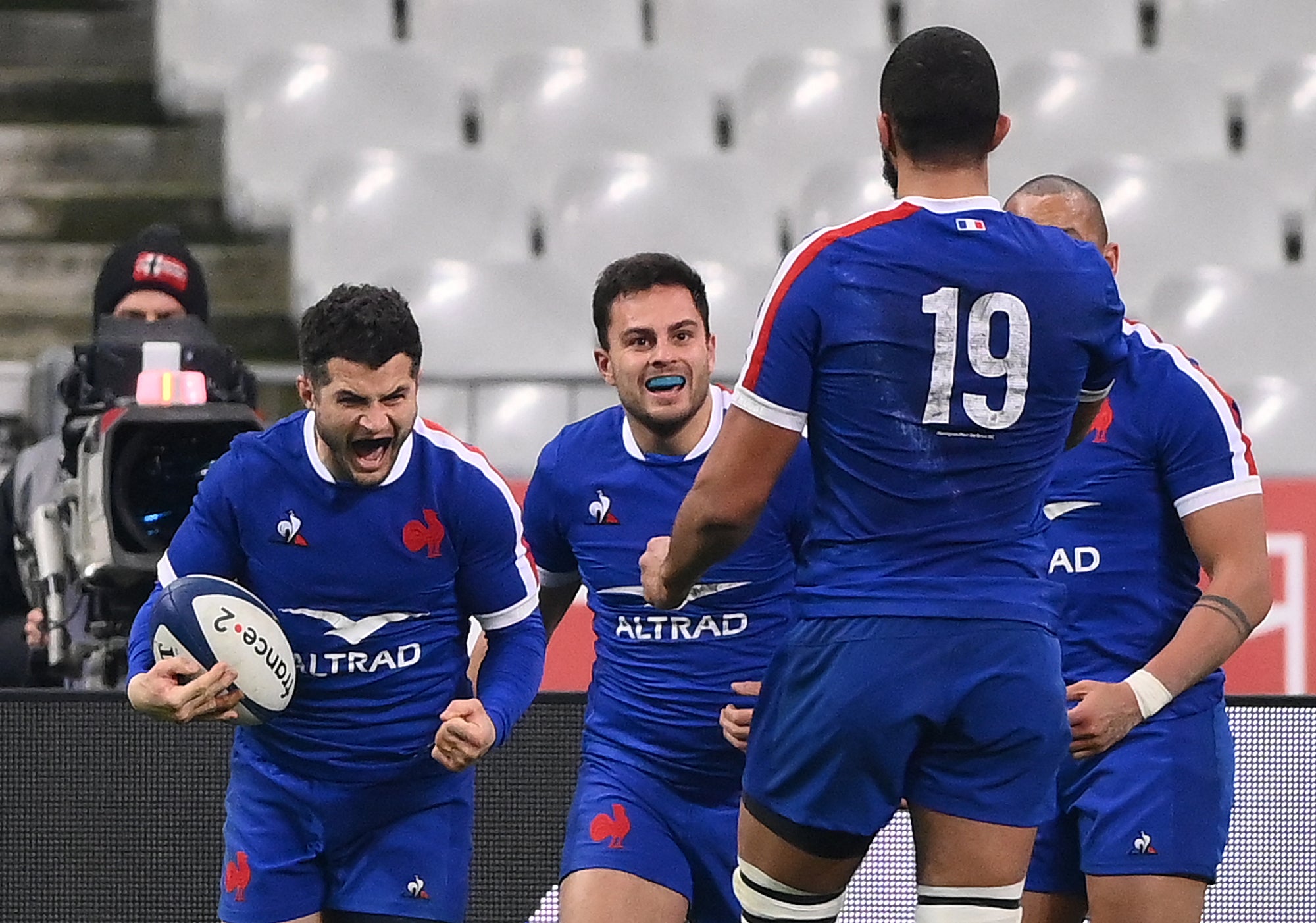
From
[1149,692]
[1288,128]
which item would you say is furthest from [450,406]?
[1288,128]

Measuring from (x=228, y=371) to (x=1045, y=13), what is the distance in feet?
15.9

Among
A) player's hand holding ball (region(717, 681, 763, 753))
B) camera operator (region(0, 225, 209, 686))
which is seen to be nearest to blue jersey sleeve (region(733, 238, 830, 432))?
player's hand holding ball (region(717, 681, 763, 753))

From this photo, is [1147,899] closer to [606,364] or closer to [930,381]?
[930,381]

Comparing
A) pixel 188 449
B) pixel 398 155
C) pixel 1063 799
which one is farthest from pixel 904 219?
pixel 398 155

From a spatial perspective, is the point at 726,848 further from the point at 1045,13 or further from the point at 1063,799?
the point at 1045,13

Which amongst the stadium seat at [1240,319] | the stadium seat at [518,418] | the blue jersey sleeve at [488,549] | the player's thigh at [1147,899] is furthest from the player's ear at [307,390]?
the stadium seat at [1240,319]

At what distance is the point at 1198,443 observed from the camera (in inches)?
143

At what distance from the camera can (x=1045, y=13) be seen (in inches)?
336

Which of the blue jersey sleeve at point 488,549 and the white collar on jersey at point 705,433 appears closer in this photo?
the blue jersey sleeve at point 488,549

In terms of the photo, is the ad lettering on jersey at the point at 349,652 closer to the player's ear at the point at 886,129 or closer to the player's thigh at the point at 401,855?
the player's thigh at the point at 401,855

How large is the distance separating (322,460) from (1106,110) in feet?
16.7

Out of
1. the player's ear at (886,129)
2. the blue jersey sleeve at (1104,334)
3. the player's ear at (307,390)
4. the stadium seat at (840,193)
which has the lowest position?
the player's ear at (307,390)

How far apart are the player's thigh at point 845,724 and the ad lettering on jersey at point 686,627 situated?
2.76 feet

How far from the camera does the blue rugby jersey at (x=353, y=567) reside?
374 centimetres
